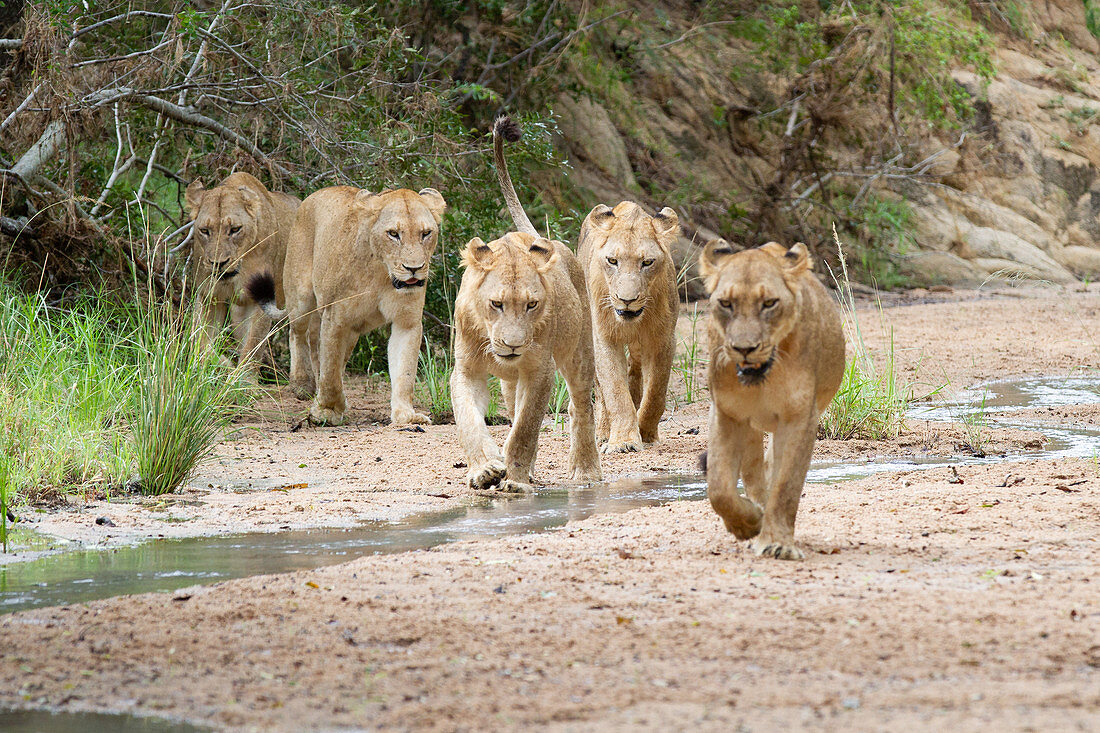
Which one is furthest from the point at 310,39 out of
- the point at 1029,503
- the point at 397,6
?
the point at 1029,503

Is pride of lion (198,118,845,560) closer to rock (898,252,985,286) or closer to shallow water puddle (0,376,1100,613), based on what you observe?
shallow water puddle (0,376,1100,613)

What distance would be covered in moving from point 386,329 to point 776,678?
8126 millimetres

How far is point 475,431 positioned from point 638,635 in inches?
108

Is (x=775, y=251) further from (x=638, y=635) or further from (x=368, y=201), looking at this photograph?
(x=368, y=201)

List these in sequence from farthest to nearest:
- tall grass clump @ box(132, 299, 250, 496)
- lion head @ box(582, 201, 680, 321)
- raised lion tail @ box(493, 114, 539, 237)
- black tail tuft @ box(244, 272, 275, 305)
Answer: black tail tuft @ box(244, 272, 275, 305)
raised lion tail @ box(493, 114, 539, 237)
lion head @ box(582, 201, 680, 321)
tall grass clump @ box(132, 299, 250, 496)

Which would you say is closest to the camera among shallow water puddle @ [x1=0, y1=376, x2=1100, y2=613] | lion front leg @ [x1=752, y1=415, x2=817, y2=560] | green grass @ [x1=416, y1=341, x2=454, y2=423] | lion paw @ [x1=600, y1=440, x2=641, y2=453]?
shallow water puddle @ [x1=0, y1=376, x2=1100, y2=613]

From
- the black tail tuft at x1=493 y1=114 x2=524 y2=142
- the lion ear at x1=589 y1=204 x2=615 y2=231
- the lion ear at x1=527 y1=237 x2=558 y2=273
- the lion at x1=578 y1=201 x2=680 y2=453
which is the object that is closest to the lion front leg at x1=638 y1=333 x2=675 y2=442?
the lion at x1=578 y1=201 x2=680 y2=453

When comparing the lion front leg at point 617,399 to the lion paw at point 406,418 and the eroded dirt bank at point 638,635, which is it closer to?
the lion paw at point 406,418

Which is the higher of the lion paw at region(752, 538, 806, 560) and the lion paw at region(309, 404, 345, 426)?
the lion paw at region(309, 404, 345, 426)

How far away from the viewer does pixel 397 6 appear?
42.9ft

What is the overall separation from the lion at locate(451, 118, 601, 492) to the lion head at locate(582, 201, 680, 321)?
746 millimetres

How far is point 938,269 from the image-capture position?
18.2 meters

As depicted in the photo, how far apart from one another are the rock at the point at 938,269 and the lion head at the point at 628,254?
1079 cm

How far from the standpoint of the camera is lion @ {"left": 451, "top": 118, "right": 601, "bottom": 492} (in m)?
6.07
